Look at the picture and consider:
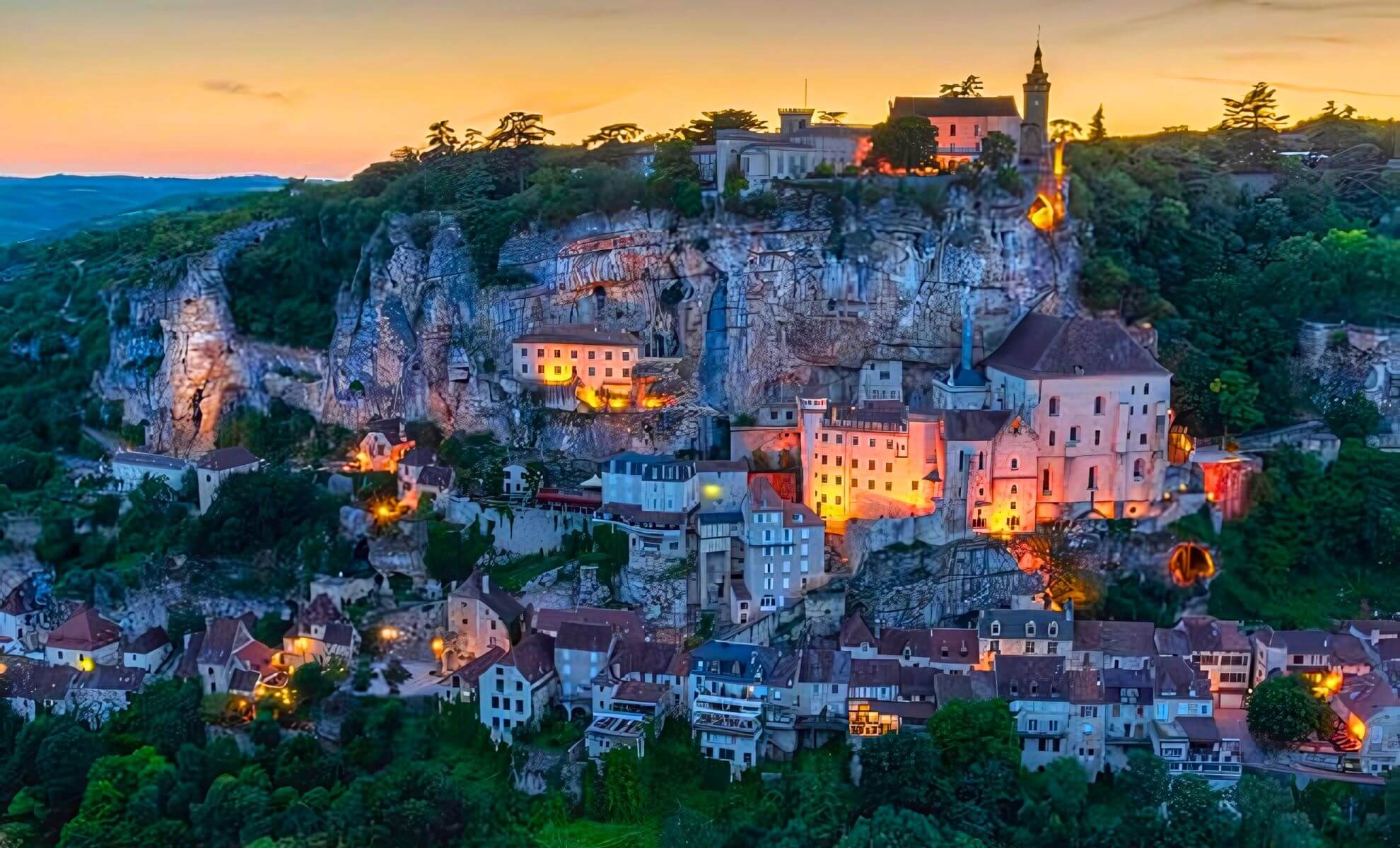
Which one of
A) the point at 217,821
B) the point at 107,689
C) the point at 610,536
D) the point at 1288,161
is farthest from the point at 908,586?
the point at 1288,161

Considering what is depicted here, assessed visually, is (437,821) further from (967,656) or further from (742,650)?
(967,656)

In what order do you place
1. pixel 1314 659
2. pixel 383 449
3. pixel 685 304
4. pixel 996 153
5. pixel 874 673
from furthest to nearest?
1. pixel 685 304
2. pixel 996 153
3. pixel 383 449
4. pixel 1314 659
5. pixel 874 673

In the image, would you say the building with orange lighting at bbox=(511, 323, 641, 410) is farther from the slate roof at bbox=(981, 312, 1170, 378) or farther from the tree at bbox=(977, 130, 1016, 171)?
the tree at bbox=(977, 130, 1016, 171)

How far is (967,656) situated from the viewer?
3962 cm

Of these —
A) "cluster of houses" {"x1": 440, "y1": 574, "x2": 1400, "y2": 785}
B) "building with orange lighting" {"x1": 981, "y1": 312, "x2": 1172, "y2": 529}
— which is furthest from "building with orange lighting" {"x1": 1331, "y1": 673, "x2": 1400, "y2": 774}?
"building with orange lighting" {"x1": 981, "y1": 312, "x2": 1172, "y2": 529}

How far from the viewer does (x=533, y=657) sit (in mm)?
39844

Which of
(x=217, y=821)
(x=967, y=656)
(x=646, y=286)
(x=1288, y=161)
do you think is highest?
(x=1288, y=161)

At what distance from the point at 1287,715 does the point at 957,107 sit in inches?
1141

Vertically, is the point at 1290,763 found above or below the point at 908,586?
below

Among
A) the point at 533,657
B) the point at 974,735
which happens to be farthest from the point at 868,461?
the point at 533,657

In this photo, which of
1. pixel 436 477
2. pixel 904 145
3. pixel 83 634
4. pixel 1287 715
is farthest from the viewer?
pixel 904 145

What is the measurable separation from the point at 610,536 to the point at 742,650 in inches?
281

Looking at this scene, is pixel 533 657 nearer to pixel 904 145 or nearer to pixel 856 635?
pixel 856 635

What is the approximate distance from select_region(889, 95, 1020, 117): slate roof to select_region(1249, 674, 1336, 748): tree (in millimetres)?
27174
